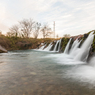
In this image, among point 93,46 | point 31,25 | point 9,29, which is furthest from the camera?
point 31,25

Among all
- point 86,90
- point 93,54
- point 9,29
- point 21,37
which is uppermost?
point 9,29

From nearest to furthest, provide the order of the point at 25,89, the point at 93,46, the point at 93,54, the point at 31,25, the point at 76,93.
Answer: the point at 76,93 → the point at 25,89 → the point at 93,54 → the point at 93,46 → the point at 31,25

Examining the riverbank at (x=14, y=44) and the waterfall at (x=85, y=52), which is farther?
the riverbank at (x=14, y=44)

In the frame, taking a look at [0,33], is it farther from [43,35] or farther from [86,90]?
[86,90]

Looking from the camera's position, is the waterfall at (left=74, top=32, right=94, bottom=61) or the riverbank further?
the riverbank

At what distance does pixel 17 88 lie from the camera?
2223mm

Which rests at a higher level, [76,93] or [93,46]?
[93,46]

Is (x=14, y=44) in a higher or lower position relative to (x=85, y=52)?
higher

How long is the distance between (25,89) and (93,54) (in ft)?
15.5

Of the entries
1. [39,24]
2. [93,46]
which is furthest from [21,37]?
[93,46]

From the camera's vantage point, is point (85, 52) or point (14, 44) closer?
point (85, 52)

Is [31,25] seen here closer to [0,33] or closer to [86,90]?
[0,33]

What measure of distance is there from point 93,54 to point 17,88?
484cm

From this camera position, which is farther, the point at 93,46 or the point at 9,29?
the point at 9,29
